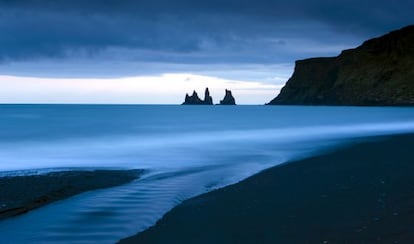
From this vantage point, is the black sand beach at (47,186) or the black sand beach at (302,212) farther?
the black sand beach at (47,186)

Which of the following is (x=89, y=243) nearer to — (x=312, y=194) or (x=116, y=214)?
(x=116, y=214)

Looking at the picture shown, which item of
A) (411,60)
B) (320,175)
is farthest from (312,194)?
(411,60)

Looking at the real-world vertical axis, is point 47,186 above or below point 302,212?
above

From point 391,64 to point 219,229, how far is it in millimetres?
196565

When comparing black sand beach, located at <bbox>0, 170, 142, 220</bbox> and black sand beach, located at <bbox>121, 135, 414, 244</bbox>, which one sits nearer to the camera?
black sand beach, located at <bbox>121, 135, 414, 244</bbox>

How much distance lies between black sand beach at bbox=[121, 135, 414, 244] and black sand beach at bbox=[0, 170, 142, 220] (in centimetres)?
334

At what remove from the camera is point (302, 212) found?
961 centimetres

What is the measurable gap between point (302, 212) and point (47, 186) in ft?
24.3

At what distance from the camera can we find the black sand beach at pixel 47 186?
1137cm

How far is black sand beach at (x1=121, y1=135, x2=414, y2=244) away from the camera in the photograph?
7.95 m

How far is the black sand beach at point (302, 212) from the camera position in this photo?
795 cm

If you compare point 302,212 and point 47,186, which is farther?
point 47,186

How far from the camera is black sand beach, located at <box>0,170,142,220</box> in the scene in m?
11.4

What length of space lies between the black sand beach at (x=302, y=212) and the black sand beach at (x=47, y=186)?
334cm
